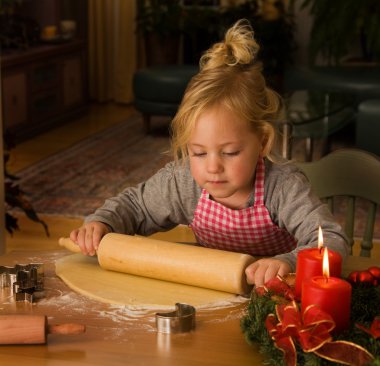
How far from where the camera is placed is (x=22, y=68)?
562 centimetres

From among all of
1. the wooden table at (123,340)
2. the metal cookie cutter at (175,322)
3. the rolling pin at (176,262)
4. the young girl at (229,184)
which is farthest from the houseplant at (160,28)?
the metal cookie cutter at (175,322)

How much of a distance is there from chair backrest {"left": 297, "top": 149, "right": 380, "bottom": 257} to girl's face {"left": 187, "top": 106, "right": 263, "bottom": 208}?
0.34 metres

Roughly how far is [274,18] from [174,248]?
19.1 ft

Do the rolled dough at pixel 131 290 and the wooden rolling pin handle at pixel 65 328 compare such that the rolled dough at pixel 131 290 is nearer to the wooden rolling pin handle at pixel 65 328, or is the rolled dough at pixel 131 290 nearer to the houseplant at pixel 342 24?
the wooden rolling pin handle at pixel 65 328

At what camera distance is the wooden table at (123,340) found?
3.40 feet

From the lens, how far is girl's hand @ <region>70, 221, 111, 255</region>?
1437 millimetres

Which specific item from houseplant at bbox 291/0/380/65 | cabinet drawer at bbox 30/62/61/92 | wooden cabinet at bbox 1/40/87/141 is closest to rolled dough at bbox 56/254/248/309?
wooden cabinet at bbox 1/40/87/141

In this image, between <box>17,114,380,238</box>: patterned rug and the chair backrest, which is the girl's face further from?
<box>17,114,380,238</box>: patterned rug

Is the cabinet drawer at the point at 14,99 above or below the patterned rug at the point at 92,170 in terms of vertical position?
above

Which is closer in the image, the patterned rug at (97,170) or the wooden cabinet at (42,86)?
the patterned rug at (97,170)

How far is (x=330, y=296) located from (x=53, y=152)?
175 inches

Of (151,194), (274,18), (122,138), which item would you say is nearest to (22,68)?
(122,138)

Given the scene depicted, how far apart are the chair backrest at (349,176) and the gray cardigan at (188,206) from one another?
7.4 inches

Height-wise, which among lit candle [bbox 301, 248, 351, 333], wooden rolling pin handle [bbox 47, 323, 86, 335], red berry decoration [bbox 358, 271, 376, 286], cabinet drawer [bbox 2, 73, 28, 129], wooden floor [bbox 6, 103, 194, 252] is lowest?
wooden floor [bbox 6, 103, 194, 252]
